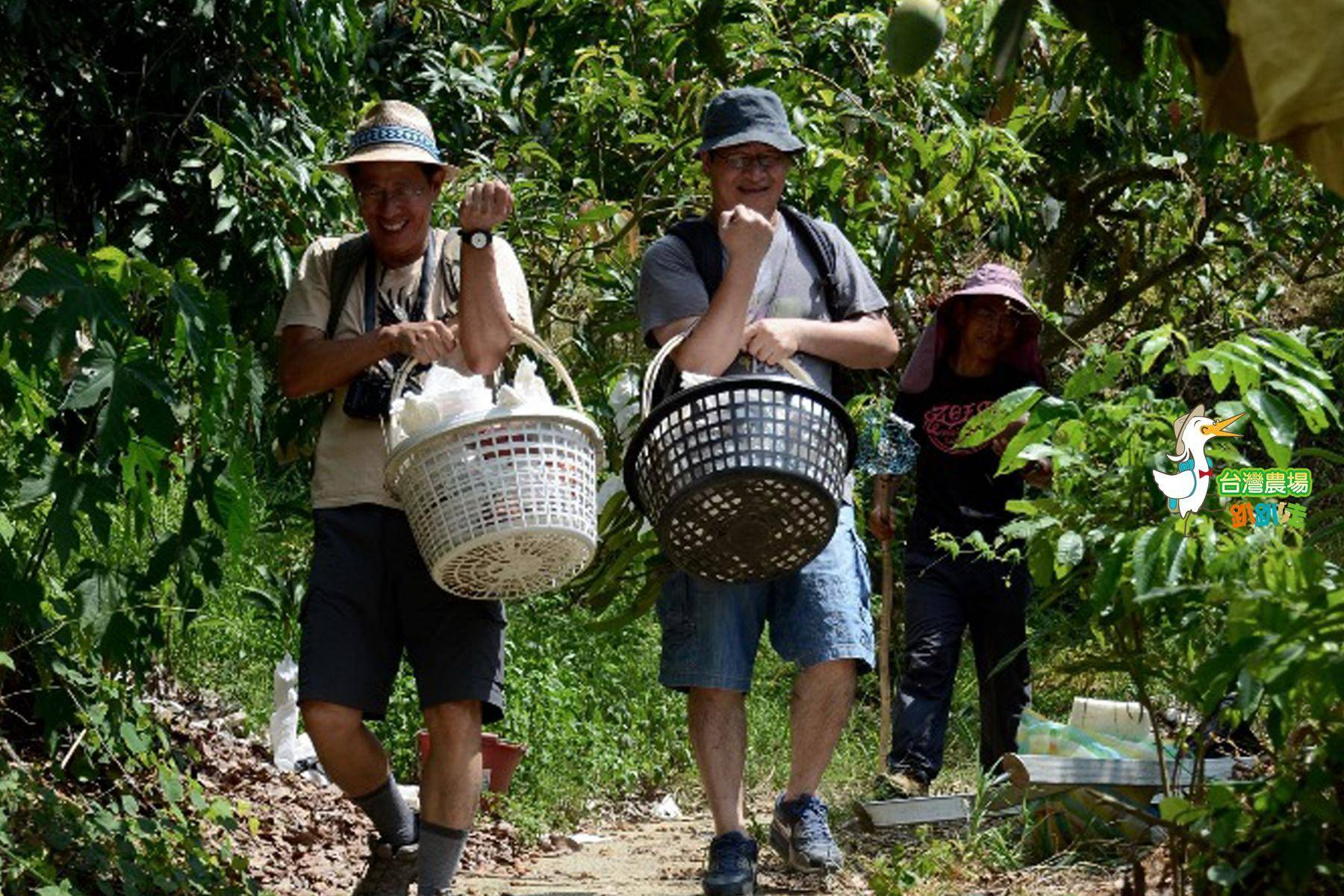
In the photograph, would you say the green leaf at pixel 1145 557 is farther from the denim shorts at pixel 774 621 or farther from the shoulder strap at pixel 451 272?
the shoulder strap at pixel 451 272

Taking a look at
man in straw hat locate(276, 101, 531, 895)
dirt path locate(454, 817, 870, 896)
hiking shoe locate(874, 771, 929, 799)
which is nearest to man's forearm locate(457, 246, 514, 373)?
man in straw hat locate(276, 101, 531, 895)

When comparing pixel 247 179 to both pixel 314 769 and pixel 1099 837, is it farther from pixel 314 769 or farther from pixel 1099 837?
pixel 1099 837

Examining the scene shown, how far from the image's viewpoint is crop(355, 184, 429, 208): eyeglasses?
4957mm

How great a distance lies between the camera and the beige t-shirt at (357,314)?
4.86 metres

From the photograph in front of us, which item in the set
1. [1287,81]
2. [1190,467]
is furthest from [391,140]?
[1287,81]

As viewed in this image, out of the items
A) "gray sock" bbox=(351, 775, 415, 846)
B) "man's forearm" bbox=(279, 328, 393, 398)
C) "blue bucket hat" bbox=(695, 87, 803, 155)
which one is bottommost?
"gray sock" bbox=(351, 775, 415, 846)

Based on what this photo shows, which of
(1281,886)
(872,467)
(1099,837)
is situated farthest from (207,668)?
(1281,886)

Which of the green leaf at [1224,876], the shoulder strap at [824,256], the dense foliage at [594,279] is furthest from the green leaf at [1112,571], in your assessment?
the shoulder strap at [824,256]

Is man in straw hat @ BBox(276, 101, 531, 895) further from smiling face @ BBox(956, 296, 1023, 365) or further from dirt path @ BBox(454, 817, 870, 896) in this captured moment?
smiling face @ BBox(956, 296, 1023, 365)

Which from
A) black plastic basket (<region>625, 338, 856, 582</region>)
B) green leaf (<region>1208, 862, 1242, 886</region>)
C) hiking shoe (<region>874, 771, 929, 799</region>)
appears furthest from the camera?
hiking shoe (<region>874, 771, 929, 799</region>)

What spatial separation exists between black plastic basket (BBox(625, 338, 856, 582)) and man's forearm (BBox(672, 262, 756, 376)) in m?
0.31

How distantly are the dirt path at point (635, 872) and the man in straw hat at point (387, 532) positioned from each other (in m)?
0.57

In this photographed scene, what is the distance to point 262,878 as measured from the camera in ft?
18.5

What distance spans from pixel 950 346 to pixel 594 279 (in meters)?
1.08
